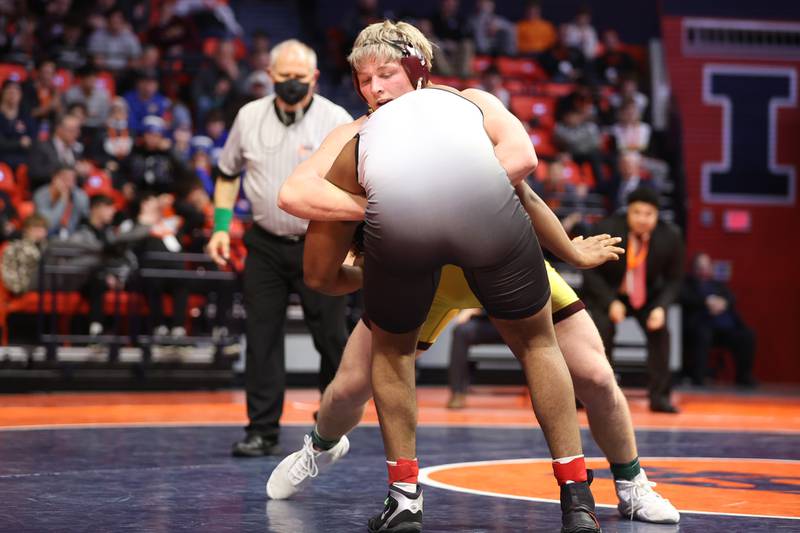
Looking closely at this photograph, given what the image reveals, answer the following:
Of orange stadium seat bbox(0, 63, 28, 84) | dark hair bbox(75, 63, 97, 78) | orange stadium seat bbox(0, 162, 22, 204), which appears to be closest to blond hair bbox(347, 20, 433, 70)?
orange stadium seat bbox(0, 162, 22, 204)

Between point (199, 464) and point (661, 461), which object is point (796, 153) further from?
point (199, 464)

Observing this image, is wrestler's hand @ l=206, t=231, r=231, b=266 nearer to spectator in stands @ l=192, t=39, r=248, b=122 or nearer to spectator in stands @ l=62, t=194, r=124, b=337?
spectator in stands @ l=62, t=194, r=124, b=337

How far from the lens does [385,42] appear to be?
3311 mm

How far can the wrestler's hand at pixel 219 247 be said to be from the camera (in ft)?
17.2

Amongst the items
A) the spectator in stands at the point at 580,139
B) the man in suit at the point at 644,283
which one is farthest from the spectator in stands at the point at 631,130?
the man in suit at the point at 644,283

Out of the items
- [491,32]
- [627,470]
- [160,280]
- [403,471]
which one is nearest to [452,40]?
[491,32]

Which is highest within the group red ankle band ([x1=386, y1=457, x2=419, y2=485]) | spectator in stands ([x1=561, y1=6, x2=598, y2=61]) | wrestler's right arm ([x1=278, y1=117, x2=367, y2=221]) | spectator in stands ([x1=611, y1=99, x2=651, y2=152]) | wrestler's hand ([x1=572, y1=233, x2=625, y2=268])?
spectator in stands ([x1=561, y1=6, x2=598, y2=61])

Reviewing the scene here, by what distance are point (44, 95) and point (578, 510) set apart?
9703mm

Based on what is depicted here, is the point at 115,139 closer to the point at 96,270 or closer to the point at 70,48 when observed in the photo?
the point at 70,48

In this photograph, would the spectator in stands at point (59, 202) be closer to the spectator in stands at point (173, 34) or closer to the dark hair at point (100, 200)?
the dark hair at point (100, 200)

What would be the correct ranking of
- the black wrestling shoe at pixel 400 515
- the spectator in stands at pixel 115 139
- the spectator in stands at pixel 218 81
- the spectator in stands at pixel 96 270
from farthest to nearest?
1. the spectator in stands at pixel 218 81
2. the spectator in stands at pixel 115 139
3. the spectator in stands at pixel 96 270
4. the black wrestling shoe at pixel 400 515

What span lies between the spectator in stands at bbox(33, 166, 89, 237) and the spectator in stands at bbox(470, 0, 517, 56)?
21.6 ft

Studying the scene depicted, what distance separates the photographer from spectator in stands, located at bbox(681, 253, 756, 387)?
12.5m

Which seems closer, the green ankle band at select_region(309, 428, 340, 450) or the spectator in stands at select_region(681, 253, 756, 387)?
the green ankle band at select_region(309, 428, 340, 450)
